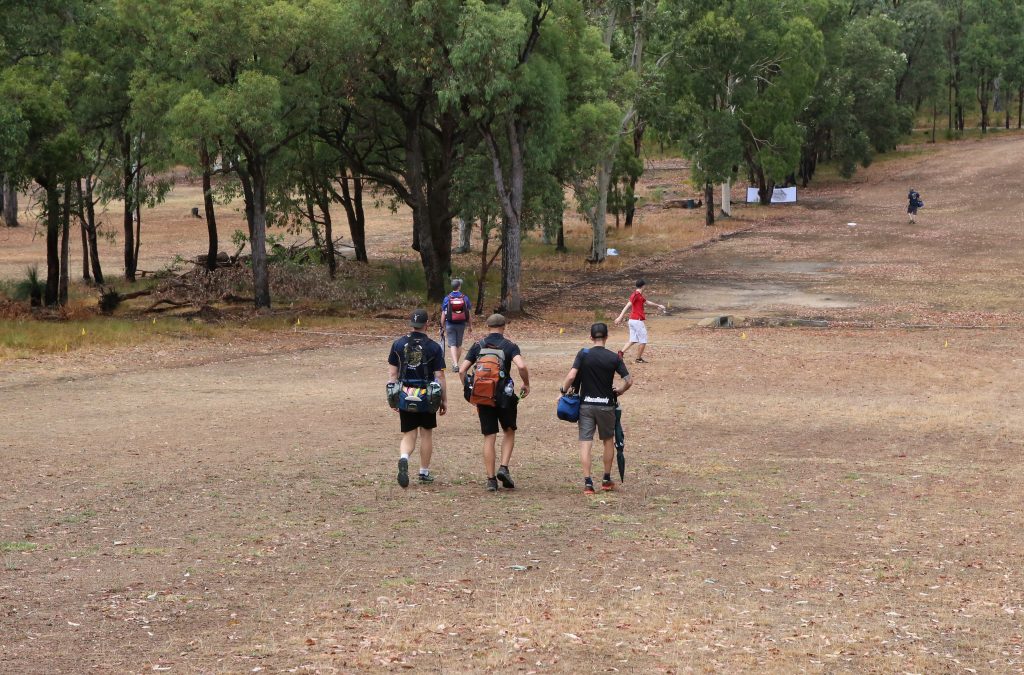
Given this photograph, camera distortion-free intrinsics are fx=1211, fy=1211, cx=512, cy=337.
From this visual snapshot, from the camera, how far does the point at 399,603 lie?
928 cm

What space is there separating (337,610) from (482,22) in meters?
22.9

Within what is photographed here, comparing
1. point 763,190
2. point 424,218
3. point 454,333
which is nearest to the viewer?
point 454,333

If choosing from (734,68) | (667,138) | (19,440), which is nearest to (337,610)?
(19,440)

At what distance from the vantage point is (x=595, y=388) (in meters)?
12.8

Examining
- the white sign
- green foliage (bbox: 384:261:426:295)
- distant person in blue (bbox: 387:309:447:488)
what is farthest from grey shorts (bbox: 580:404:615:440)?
the white sign

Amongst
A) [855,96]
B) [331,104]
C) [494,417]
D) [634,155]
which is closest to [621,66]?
[634,155]

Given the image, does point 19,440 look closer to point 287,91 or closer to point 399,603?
point 399,603

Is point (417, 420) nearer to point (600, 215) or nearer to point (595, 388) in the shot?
point (595, 388)

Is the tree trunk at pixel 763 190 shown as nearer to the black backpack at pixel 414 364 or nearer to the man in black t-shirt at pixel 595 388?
the man in black t-shirt at pixel 595 388

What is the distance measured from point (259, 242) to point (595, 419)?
22.2 meters

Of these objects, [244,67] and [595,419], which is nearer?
[595,419]

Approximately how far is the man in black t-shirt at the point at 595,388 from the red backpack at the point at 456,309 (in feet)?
32.3

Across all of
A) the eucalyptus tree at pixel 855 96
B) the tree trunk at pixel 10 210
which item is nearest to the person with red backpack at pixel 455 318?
the tree trunk at pixel 10 210

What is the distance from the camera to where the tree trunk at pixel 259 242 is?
3294cm
